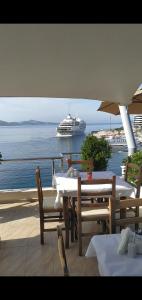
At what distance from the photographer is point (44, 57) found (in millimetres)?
3520

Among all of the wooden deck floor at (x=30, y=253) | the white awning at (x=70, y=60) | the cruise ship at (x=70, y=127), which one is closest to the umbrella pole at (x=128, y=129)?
the white awning at (x=70, y=60)

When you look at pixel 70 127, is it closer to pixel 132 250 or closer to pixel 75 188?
pixel 75 188

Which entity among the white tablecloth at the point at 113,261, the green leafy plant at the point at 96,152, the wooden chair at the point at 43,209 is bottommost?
the wooden chair at the point at 43,209

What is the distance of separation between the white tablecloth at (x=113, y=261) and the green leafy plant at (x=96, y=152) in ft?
15.7

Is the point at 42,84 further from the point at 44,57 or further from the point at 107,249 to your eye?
the point at 107,249

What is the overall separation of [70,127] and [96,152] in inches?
1318

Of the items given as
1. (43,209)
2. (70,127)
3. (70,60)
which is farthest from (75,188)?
(70,127)

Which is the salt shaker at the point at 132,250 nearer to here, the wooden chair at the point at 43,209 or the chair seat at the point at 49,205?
the wooden chair at the point at 43,209

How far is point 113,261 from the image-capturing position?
221 cm

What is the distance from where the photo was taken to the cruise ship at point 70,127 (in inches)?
1571

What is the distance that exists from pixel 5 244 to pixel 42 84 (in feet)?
7.61

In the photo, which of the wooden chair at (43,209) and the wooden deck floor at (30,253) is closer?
the wooden deck floor at (30,253)

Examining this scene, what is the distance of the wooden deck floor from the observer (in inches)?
146
